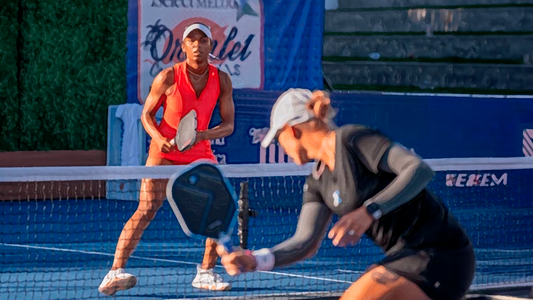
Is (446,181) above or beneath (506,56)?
beneath

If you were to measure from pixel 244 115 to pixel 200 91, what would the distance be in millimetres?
4108

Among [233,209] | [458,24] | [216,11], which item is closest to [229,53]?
[216,11]

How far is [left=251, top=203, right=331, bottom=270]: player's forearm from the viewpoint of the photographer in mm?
3686

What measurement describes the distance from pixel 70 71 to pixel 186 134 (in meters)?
7.30

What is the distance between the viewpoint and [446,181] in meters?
9.73

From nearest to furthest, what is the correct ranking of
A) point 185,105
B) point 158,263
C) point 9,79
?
point 185,105
point 158,263
point 9,79

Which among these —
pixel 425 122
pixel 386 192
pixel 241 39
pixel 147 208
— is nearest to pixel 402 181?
pixel 386 192

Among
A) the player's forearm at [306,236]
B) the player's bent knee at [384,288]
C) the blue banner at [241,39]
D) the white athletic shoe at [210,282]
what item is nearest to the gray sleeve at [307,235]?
the player's forearm at [306,236]

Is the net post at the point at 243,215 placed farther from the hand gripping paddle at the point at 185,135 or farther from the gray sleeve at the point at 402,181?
the gray sleeve at the point at 402,181

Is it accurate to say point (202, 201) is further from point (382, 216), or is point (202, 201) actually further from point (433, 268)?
point (433, 268)

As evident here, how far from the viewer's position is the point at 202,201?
3.29 meters

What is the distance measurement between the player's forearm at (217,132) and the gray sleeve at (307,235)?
2.99 meters

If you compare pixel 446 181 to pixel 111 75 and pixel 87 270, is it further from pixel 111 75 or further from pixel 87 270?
pixel 111 75

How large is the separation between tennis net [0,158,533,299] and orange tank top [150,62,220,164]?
1.26 ft
